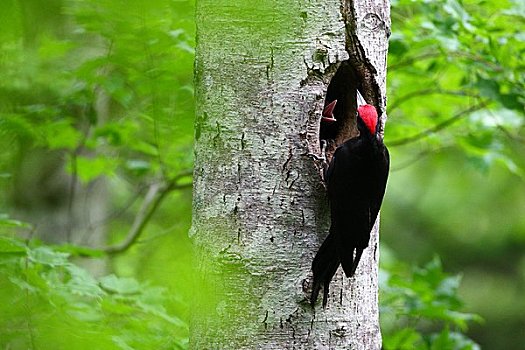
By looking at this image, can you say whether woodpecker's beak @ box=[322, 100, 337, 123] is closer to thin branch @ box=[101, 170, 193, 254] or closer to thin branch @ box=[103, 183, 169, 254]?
thin branch @ box=[101, 170, 193, 254]

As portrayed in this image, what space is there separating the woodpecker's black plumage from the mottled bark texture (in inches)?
1.7

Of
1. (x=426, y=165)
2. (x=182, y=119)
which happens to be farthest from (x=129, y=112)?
(x=426, y=165)

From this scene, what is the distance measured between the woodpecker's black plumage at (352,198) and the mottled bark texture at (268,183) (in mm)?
42

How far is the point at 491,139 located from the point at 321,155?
5.27 ft

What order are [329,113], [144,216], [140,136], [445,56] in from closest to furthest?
[329,113] → [445,56] → [140,136] → [144,216]

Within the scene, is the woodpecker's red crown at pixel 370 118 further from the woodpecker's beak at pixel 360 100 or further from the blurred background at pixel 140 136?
the blurred background at pixel 140 136

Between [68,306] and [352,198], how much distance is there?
0.90 metres

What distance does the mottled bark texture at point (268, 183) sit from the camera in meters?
1.58

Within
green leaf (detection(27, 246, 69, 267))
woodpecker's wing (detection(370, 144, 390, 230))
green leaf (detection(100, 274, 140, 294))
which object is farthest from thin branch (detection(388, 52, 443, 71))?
green leaf (detection(27, 246, 69, 267))

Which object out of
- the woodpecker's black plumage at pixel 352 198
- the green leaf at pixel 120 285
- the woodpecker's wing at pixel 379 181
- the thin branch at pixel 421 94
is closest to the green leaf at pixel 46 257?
the green leaf at pixel 120 285

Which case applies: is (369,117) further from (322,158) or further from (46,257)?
(46,257)

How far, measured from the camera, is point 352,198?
156 cm

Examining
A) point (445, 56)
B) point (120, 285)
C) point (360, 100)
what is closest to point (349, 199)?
point (360, 100)

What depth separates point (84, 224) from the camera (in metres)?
3.97
